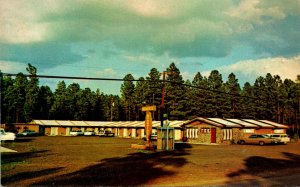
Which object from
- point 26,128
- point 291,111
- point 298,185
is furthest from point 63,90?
point 298,185

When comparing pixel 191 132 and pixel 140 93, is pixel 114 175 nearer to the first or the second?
pixel 191 132

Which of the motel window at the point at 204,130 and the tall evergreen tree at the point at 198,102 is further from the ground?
the tall evergreen tree at the point at 198,102

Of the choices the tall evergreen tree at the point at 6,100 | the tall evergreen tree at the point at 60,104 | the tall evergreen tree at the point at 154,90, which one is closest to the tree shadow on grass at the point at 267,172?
the tall evergreen tree at the point at 154,90

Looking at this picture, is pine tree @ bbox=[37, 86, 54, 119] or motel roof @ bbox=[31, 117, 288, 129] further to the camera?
pine tree @ bbox=[37, 86, 54, 119]

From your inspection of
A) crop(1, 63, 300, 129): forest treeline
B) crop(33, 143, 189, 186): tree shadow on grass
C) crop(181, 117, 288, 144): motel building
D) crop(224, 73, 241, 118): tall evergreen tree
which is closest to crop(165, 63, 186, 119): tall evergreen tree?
crop(1, 63, 300, 129): forest treeline

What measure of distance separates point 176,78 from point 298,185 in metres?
81.2

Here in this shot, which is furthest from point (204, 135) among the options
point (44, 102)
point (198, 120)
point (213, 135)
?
point (44, 102)

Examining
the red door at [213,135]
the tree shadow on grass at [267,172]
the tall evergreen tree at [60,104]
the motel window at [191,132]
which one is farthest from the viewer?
the tall evergreen tree at [60,104]

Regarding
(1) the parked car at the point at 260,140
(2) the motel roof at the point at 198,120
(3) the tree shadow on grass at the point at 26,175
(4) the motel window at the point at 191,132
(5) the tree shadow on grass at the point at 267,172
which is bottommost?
(5) the tree shadow on grass at the point at 267,172

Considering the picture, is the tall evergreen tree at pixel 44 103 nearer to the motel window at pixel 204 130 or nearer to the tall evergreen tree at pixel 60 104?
the tall evergreen tree at pixel 60 104

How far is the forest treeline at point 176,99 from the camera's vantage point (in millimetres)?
94375

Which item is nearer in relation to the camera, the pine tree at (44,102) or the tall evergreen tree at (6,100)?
the tall evergreen tree at (6,100)

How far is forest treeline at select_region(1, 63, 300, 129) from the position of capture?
310 feet

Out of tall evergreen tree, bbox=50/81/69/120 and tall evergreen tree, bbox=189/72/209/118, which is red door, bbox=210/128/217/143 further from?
tall evergreen tree, bbox=50/81/69/120
